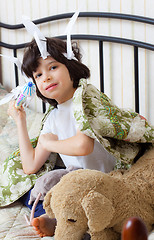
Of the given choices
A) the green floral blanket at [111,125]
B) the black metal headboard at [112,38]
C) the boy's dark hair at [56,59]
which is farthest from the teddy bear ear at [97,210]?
the black metal headboard at [112,38]

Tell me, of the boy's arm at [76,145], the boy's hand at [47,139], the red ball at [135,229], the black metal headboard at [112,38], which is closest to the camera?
the red ball at [135,229]

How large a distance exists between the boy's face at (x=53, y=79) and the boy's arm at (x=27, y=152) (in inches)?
8.4

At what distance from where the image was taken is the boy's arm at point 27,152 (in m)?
1.51

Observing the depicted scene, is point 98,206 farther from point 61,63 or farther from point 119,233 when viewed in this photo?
point 61,63

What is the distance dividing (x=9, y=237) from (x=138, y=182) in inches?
17.4

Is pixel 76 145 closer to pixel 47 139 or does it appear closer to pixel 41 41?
pixel 47 139

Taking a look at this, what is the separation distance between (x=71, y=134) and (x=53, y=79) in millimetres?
226

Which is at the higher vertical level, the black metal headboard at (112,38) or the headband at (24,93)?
the black metal headboard at (112,38)

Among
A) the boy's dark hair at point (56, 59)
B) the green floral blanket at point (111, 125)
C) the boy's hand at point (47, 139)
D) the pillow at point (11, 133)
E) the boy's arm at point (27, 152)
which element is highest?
the boy's dark hair at point (56, 59)

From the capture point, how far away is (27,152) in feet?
5.03

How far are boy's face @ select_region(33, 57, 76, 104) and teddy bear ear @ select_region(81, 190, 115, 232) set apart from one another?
52cm

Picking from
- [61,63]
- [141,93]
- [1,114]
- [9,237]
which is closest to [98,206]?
[9,237]

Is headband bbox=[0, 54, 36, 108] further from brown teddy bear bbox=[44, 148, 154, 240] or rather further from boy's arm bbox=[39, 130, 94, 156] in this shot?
brown teddy bear bbox=[44, 148, 154, 240]

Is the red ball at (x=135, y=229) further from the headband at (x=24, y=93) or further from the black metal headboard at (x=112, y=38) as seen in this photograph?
the black metal headboard at (x=112, y=38)
